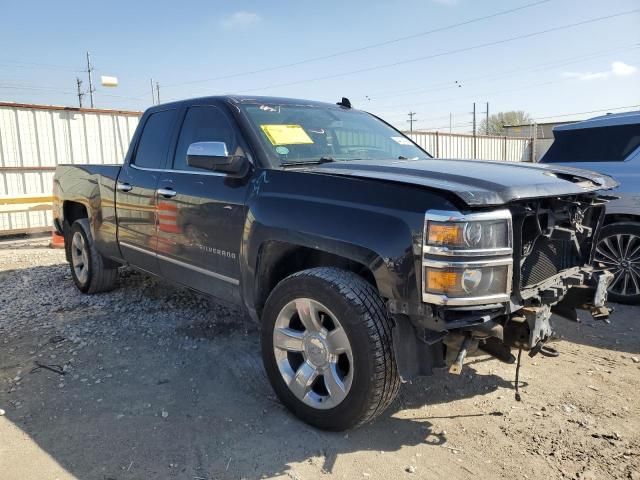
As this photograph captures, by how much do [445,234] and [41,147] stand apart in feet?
36.4

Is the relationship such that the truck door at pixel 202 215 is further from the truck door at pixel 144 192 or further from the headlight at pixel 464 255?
the headlight at pixel 464 255

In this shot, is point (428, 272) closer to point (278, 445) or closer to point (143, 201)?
point (278, 445)

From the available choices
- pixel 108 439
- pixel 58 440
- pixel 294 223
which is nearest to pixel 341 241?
pixel 294 223

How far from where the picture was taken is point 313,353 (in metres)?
2.93

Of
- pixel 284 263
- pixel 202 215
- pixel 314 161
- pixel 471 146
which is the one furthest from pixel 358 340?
pixel 471 146

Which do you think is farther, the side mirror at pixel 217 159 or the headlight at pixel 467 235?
the side mirror at pixel 217 159

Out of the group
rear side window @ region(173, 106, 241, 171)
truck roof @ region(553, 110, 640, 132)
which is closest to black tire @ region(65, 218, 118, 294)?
rear side window @ region(173, 106, 241, 171)

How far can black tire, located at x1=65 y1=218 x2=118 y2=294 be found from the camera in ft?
18.4

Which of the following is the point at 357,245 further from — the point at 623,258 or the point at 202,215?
the point at 623,258

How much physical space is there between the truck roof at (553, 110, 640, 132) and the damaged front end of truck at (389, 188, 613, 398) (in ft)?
10.6

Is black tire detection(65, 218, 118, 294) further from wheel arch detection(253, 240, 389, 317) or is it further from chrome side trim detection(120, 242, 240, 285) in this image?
wheel arch detection(253, 240, 389, 317)

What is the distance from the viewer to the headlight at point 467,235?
7.73 feet

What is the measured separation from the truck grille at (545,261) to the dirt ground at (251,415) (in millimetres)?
890

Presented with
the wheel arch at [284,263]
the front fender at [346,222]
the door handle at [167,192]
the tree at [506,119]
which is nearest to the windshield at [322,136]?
the front fender at [346,222]
